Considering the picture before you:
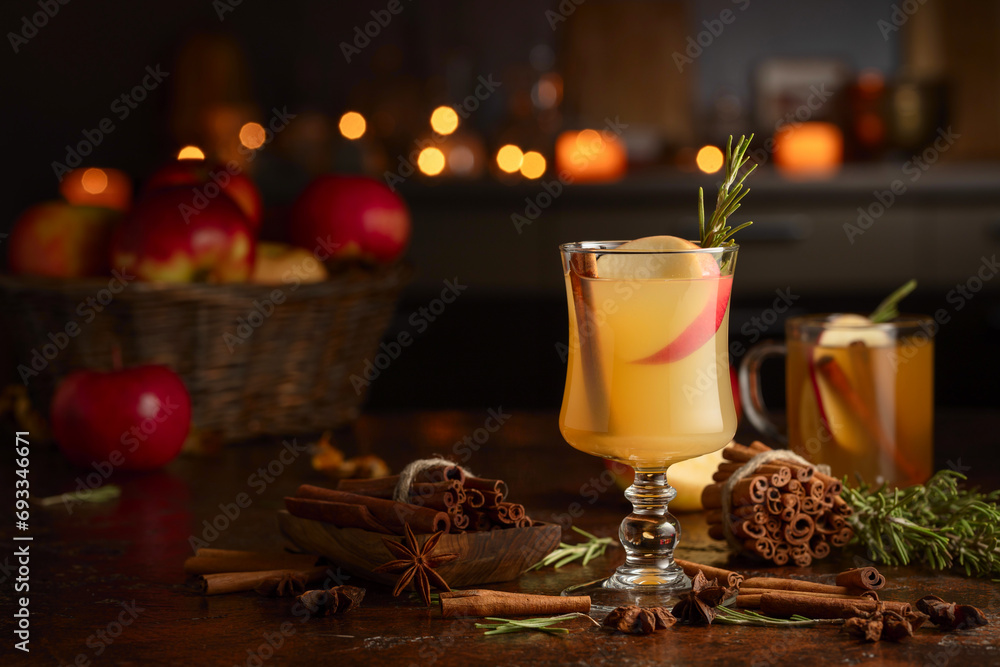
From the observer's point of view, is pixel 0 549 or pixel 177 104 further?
pixel 177 104

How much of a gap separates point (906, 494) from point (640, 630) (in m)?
0.32

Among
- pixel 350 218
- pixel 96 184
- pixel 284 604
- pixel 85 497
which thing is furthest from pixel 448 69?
pixel 284 604

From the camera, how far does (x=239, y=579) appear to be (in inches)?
34.9

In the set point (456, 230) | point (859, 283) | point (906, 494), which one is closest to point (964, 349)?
point (859, 283)

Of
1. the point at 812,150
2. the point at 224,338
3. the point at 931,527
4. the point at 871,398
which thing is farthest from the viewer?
Answer: the point at 812,150

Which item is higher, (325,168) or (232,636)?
(325,168)

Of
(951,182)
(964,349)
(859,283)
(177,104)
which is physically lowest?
(964,349)

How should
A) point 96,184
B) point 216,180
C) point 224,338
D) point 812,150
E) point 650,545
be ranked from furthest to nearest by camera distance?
point 812,150 < point 96,184 < point 216,180 < point 224,338 < point 650,545

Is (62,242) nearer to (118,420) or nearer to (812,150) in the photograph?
(118,420)

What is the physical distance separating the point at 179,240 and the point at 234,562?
696 mm

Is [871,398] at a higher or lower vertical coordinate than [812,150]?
lower

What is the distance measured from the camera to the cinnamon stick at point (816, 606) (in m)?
0.79

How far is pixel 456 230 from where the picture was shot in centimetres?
308

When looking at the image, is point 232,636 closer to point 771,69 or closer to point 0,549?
point 0,549
